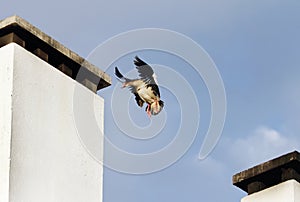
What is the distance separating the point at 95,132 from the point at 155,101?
692 millimetres

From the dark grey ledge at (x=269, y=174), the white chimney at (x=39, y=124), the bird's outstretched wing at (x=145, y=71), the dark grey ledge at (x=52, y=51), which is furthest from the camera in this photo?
the dark grey ledge at (x=269, y=174)

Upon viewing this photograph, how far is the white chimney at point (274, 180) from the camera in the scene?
11.1 metres

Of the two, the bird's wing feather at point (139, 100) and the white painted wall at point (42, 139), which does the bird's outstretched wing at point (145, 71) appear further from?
the white painted wall at point (42, 139)

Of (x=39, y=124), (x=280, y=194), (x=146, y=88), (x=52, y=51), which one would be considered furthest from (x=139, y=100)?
(x=280, y=194)

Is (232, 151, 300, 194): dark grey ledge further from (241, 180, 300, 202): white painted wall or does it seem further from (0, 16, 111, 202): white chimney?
(0, 16, 111, 202): white chimney

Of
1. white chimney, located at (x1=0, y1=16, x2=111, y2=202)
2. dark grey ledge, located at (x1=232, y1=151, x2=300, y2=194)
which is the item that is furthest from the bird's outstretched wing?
dark grey ledge, located at (x1=232, y1=151, x2=300, y2=194)

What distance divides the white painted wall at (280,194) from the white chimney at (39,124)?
1960 mm

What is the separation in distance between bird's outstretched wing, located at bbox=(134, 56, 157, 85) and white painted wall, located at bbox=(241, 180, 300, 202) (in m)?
1.67

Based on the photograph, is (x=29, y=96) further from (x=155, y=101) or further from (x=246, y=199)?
(x=246, y=199)

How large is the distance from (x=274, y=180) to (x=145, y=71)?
177 centimetres

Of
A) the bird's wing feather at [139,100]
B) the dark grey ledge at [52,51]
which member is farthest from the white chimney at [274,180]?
the dark grey ledge at [52,51]

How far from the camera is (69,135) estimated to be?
32.4ft

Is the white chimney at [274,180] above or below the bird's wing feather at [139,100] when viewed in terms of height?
below

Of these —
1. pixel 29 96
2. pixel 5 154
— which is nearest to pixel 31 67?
pixel 29 96
